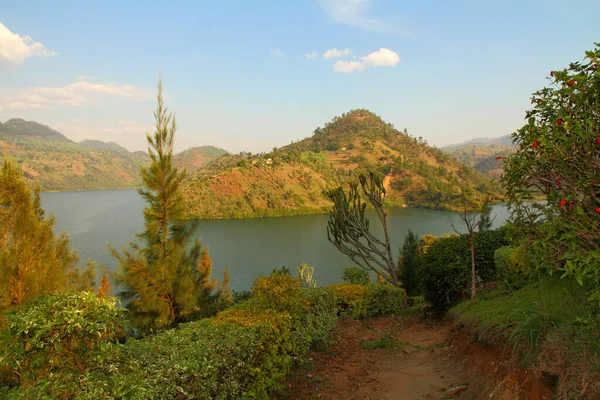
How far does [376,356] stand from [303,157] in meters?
88.1

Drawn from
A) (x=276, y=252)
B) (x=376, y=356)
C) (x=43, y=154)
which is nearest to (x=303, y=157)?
(x=276, y=252)

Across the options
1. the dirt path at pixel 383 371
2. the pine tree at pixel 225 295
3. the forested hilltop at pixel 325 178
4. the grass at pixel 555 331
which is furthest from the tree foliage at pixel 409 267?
the forested hilltop at pixel 325 178

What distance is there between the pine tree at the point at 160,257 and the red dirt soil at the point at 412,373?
4.61m

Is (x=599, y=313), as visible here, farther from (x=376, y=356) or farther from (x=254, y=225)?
(x=254, y=225)

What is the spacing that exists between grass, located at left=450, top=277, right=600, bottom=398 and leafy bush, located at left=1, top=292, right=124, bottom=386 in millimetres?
3727

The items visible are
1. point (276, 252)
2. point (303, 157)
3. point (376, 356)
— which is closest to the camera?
point (376, 356)

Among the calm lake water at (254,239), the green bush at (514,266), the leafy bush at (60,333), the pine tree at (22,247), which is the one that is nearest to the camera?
the leafy bush at (60,333)

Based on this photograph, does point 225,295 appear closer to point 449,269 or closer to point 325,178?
point 449,269

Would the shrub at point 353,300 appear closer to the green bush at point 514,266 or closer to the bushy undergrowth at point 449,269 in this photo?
the bushy undergrowth at point 449,269

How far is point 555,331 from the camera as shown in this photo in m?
3.44

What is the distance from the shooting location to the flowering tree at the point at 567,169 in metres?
2.71

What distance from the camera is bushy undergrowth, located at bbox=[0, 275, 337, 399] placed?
8.84 ft

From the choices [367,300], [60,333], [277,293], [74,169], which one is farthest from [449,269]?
[74,169]

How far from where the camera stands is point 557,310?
3.79 m
